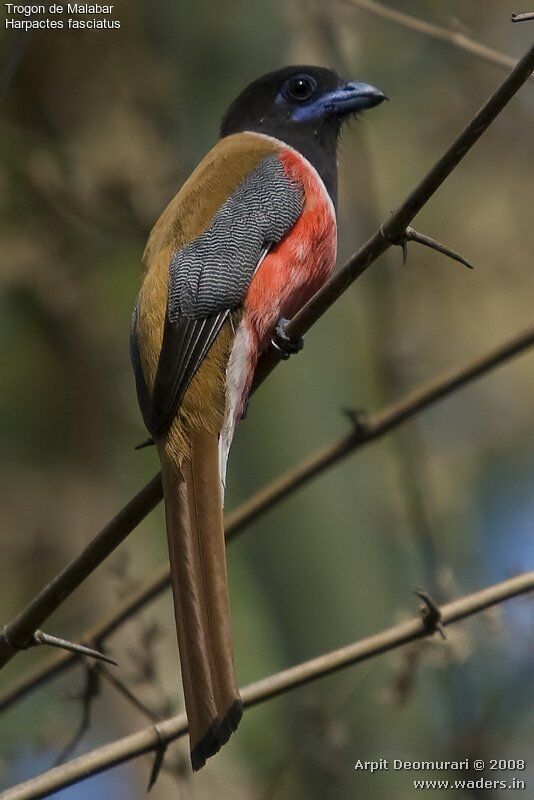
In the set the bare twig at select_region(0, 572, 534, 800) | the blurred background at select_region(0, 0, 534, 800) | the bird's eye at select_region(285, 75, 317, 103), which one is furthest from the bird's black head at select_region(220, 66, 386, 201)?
the bare twig at select_region(0, 572, 534, 800)

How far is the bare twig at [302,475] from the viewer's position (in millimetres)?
3619

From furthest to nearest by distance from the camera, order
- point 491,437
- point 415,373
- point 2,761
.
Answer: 1. point 491,437
2. point 415,373
3. point 2,761

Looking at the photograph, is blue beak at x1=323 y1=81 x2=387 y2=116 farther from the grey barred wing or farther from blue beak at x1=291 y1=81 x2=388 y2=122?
the grey barred wing

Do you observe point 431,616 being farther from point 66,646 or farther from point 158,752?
point 66,646

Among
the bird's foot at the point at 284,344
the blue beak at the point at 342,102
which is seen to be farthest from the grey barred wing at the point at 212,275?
the blue beak at the point at 342,102

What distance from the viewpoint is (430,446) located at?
788cm

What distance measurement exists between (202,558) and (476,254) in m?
4.80

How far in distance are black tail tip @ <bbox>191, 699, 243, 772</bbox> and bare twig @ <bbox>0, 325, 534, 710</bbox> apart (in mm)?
940

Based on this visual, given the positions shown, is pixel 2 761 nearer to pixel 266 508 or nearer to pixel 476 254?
pixel 266 508

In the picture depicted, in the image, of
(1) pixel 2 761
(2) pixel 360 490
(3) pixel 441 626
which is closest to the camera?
(3) pixel 441 626

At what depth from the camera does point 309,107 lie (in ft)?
16.9

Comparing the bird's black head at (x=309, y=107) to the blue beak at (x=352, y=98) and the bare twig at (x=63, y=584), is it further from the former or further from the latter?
the bare twig at (x=63, y=584)

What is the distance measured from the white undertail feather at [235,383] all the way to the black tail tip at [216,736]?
→ 0.93 meters

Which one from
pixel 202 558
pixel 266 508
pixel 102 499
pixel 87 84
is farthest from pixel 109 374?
pixel 202 558
